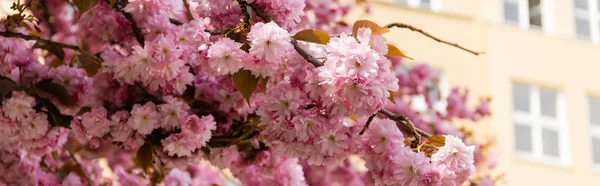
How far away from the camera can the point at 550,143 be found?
34.2 ft

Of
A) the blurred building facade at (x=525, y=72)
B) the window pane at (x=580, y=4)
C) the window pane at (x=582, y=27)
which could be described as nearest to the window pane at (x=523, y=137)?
the blurred building facade at (x=525, y=72)

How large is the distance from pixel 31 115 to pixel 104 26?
0.26 metres

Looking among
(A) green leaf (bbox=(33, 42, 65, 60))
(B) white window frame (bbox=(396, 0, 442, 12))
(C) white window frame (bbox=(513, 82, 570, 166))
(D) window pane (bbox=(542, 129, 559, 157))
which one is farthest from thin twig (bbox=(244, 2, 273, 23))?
(D) window pane (bbox=(542, 129, 559, 157))

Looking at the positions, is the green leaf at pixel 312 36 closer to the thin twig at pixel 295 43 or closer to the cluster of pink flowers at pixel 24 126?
the thin twig at pixel 295 43

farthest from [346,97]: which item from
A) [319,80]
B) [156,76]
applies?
[156,76]

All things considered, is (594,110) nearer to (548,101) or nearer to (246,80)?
(548,101)

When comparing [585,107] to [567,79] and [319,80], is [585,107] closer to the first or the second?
[567,79]

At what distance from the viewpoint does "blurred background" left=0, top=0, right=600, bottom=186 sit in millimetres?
9914

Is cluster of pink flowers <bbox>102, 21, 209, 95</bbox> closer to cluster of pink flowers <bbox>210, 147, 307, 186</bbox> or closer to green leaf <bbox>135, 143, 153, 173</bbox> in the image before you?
green leaf <bbox>135, 143, 153, 173</bbox>

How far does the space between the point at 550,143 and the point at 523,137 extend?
30cm

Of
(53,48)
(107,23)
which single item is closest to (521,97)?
(53,48)

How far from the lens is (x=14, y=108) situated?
2436 millimetres

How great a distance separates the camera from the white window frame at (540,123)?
404 inches

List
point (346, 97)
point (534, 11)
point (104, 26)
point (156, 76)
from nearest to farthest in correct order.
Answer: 1. point (346, 97)
2. point (156, 76)
3. point (104, 26)
4. point (534, 11)
